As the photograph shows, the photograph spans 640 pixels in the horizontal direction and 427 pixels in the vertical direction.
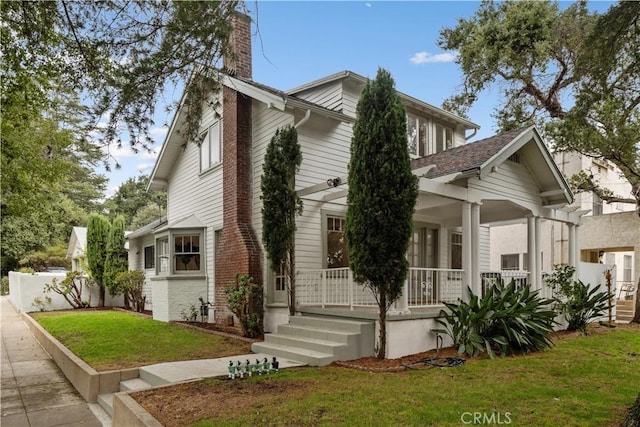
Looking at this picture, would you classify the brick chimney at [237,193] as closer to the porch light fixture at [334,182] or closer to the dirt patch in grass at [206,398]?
the porch light fixture at [334,182]

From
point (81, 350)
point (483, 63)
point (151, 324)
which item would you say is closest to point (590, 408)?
point (81, 350)

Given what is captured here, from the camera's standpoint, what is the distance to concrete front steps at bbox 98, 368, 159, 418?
20.9 feet

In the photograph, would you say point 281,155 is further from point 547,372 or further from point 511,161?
point 547,372

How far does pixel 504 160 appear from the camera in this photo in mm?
9383

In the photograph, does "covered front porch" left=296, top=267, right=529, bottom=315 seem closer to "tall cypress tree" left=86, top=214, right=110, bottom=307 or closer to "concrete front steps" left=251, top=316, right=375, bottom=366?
"concrete front steps" left=251, top=316, right=375, bottom=366

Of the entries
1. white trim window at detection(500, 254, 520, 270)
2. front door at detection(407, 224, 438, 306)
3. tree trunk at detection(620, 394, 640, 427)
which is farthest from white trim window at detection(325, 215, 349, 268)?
white trim window at detection(500, 254, 520, 270)

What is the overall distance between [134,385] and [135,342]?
10.3 ft

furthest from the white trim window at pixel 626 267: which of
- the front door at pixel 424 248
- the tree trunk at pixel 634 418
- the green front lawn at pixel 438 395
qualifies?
the tree trunk at pixel 634 418

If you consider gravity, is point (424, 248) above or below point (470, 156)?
below

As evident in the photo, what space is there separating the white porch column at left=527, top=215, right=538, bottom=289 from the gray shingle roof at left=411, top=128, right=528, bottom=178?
2.53 m

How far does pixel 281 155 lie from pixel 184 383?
544 cm

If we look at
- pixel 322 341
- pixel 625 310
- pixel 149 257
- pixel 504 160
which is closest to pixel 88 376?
pixel 322 341

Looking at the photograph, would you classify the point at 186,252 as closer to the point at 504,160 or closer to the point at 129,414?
the point at 129,414

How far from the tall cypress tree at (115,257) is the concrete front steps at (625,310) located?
62.1ft
